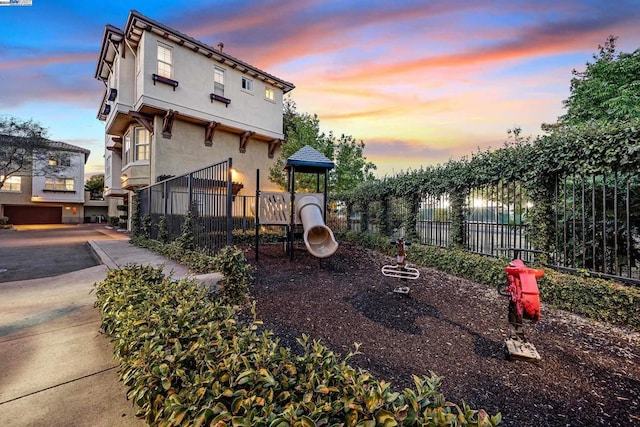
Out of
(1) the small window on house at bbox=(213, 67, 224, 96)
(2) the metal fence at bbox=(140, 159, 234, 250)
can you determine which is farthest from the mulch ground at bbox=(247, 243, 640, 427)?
(1) the small window on house at bbox=(213, 67, 224, 96)

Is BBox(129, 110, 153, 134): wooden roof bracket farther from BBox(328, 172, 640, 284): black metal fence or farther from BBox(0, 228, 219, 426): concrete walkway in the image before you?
BBox(328, 172, 640, 284): black metal fence

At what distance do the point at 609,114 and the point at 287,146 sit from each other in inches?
561

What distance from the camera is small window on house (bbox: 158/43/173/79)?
41.0 ft

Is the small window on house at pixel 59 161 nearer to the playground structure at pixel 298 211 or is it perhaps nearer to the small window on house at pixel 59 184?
the small window on house at pixel 59 184

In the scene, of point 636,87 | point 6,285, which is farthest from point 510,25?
point 6,285

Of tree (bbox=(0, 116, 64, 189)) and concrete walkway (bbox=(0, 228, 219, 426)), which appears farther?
tree (bbox=(0, 116, 64, 189))

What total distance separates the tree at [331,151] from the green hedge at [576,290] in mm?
11393

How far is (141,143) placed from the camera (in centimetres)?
1391

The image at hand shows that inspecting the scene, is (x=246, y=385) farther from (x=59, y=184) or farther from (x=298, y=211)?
(x=59, y=184)

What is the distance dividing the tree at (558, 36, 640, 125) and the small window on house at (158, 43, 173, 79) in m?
18.1

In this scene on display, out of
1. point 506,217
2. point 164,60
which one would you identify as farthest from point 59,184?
point 506,217

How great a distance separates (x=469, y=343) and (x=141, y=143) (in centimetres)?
1612

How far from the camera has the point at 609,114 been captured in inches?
407

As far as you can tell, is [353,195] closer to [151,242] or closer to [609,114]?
[151,242]
